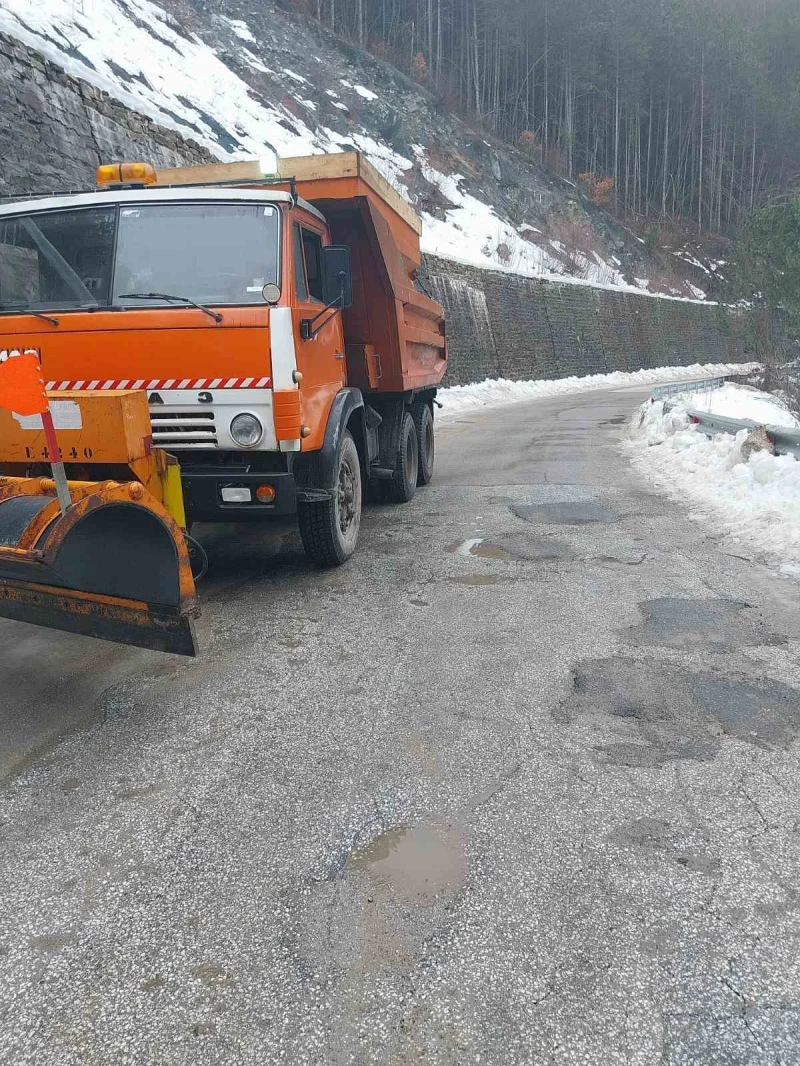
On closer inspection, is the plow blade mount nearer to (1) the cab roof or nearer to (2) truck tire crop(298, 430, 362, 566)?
(2) truck tire crop(298, 430, 362, 566)

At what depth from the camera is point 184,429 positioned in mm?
4930

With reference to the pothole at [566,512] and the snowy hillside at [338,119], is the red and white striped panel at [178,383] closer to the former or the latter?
the pothole at [566,512]

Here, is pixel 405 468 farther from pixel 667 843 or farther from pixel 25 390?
pixel 667 843

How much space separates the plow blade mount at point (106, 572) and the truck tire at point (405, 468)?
4.79 metres

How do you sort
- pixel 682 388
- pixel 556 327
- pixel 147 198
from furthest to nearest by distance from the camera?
pixel 556 327
pixel 682 388
pixel 147 198

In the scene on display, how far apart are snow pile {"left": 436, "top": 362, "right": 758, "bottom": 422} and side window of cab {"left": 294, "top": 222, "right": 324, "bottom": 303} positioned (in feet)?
46.6

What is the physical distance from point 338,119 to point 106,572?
43.2 meters

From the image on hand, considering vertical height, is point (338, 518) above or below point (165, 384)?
below

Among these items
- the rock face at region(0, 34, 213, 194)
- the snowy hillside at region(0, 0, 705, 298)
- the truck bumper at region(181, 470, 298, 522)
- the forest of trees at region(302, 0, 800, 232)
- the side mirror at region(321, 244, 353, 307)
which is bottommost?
the truck bumper at region(181, 470, 298, 522)

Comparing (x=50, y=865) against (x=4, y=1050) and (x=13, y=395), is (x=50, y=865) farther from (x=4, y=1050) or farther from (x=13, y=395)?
(x=13, y=395)

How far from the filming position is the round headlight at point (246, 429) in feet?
16.0

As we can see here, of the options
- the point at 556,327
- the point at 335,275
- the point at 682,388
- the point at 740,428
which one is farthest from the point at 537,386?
the point at 335,275

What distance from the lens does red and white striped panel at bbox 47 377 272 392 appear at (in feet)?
15.9

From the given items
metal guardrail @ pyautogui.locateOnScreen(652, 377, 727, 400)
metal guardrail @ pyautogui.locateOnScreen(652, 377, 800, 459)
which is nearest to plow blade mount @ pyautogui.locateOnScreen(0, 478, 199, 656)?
metal guardrail @ pyautogui.locateOnScreen(652, 377, 800, 459)
